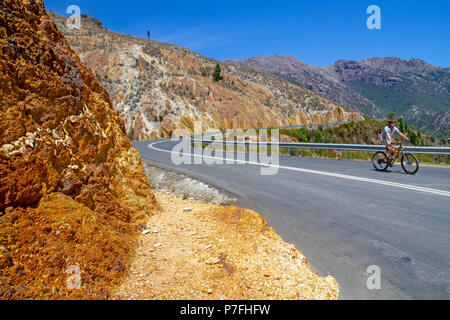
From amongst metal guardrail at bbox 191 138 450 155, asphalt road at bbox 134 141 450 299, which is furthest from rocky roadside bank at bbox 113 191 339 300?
Result: metal guardrail at bbox 191 138 450 155

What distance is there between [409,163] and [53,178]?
10594mm

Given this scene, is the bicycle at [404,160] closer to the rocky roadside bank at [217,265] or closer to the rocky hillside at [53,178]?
the rocky roadside bank at [217,265]

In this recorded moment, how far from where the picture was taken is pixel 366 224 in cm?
492

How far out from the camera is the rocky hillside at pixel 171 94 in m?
48.8

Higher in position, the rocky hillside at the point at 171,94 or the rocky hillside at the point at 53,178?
the rocky hillside at the point at 171,94

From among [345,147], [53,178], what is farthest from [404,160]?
[53,178]

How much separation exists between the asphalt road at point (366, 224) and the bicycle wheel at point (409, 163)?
1.34 ft

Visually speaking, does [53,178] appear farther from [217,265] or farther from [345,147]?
[345,147]

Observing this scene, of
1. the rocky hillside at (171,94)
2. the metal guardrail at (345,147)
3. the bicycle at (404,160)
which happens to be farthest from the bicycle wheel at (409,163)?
the rocky hillside at (171,94)

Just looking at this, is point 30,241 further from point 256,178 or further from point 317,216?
point 256,178

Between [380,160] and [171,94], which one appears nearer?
[380,160]

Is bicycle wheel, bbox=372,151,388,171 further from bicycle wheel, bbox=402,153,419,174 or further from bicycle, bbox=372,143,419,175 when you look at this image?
bicycle wheel, bbox=402,153,419,174
